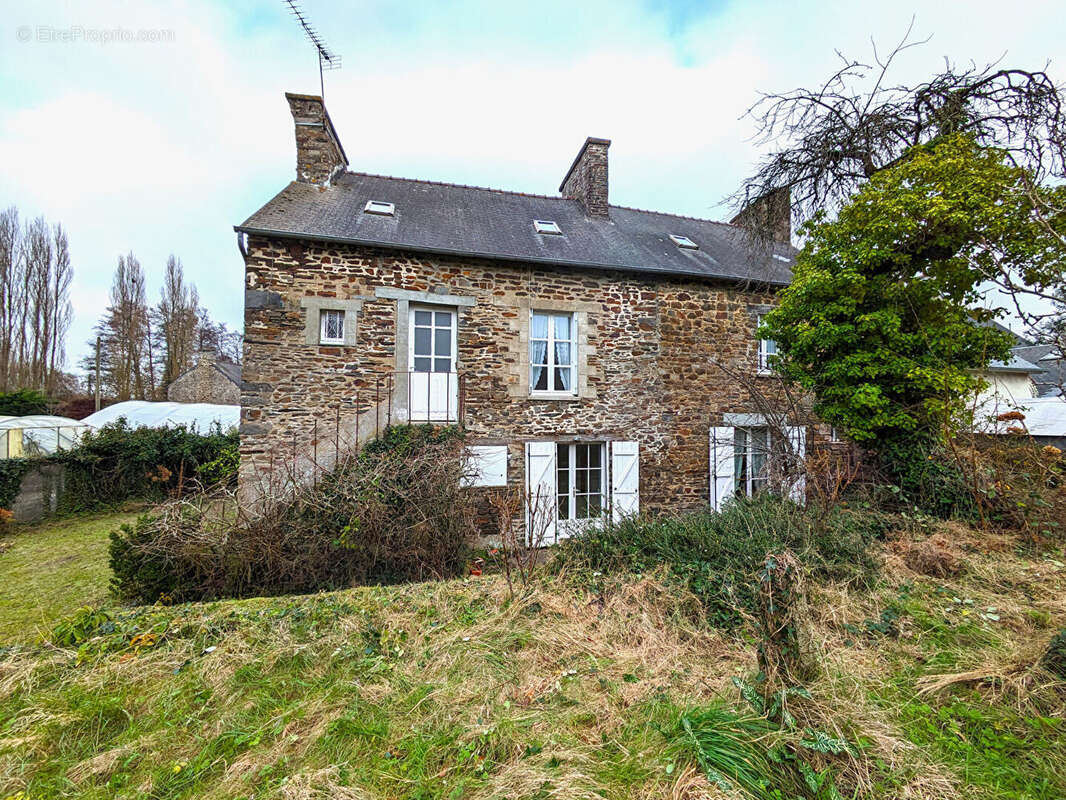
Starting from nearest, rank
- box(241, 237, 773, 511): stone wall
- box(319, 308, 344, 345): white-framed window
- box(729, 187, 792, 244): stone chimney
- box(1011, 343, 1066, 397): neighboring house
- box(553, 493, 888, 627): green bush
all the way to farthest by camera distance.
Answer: box(553, 493, 888, 627): green bush
box(241, 237, 773, 511): stone wall
box(319, 308, 344, 345): white-framed window
box(729, 187, 792, 244): stone chimney
box(1011, 343, 1066, 397): neighboring house

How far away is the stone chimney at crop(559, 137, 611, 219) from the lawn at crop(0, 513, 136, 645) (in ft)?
34.4

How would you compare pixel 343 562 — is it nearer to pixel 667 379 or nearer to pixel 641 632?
pixel 641 632

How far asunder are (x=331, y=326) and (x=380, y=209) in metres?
2.63

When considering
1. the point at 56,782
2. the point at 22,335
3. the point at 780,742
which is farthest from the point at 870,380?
the point at 22,335

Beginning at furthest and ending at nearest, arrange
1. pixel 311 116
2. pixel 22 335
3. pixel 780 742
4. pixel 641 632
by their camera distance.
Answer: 1. pixel 22 335
2. pixel 311 116
3. pixel 641 632
4. pixel 780 742

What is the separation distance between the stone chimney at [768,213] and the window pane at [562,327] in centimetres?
352

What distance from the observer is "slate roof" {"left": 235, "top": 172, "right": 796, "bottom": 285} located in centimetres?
714

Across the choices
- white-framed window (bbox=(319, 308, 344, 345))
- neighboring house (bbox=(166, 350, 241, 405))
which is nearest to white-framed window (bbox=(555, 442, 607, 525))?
white-framed window (bbox=(319, 308, 344, 345))

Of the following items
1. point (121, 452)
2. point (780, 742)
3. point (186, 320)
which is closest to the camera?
point (780, 742)

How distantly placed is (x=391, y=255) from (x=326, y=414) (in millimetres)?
2802

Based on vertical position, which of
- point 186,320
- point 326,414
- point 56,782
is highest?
point 186,320

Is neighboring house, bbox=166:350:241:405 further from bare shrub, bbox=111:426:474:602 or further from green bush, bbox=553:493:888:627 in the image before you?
green bush, bbox=553:493:888:627

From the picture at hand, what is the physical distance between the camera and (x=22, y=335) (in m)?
18.5

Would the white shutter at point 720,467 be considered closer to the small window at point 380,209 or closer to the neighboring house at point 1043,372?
the small window at point 380,209
